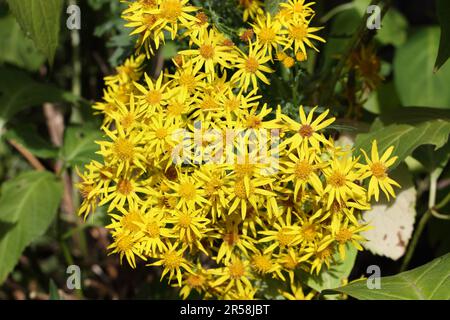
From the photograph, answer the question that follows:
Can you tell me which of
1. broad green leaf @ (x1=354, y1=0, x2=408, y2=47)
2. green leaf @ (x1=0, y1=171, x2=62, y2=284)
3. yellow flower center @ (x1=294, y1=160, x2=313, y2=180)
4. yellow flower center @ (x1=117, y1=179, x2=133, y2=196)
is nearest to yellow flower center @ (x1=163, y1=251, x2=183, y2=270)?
yellow flower center @ (x1=117, y1=179, x2=133, y2=196)

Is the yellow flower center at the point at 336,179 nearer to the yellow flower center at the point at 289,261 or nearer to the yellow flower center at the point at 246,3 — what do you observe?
the yellow flower center at the point at 289,261

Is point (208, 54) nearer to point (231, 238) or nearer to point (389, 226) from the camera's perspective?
point (231, 238)

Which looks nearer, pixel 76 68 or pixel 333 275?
pixel 333 275

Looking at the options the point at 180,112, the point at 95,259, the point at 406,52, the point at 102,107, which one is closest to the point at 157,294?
the point at 95,259

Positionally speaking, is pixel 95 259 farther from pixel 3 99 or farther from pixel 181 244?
pixel 181 244

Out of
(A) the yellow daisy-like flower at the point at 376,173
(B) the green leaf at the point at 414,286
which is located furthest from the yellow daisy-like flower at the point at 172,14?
(B) the green leaf at the point at 414,286

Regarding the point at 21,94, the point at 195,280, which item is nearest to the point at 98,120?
the point at 21,94

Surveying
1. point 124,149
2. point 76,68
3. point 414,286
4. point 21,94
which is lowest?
point 414,286
